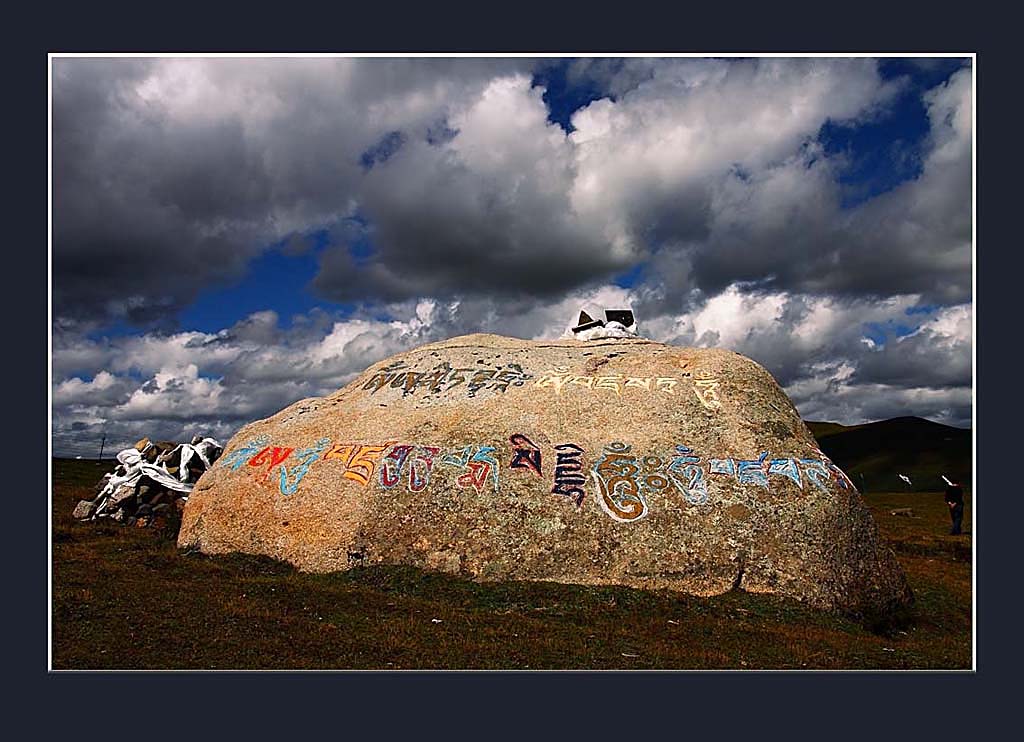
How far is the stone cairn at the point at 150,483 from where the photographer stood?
88.8 feet

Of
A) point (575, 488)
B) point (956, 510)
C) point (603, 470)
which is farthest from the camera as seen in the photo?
point (956, 510)

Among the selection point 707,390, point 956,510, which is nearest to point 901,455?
point 956,510

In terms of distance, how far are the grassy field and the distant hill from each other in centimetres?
5027

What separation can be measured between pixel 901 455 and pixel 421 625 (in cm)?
7450

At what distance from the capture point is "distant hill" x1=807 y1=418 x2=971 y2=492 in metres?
68.0

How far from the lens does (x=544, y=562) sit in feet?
58.1

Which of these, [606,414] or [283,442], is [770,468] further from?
[283,442]

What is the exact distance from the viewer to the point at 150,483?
28.2m

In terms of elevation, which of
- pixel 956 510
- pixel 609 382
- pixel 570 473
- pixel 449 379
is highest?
pixel 449 379

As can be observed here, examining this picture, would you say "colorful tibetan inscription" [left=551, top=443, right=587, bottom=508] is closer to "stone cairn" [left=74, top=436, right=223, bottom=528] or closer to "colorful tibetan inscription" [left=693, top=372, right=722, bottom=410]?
"colorful tibetan inscription" [left=693, top=372, right=722, bottom=410]

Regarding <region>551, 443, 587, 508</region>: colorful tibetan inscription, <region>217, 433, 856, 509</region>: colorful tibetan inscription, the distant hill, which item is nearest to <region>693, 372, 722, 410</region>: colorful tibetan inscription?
<region>217, 433, 856, 509</region>: colorful tibetan inscription

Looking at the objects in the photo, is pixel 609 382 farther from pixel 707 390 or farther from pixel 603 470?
pixel 603 470

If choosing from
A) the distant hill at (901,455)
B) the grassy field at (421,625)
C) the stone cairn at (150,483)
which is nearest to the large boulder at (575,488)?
the grassy field at (421,625)

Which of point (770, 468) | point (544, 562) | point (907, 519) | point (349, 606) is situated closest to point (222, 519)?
point (349, 606)
